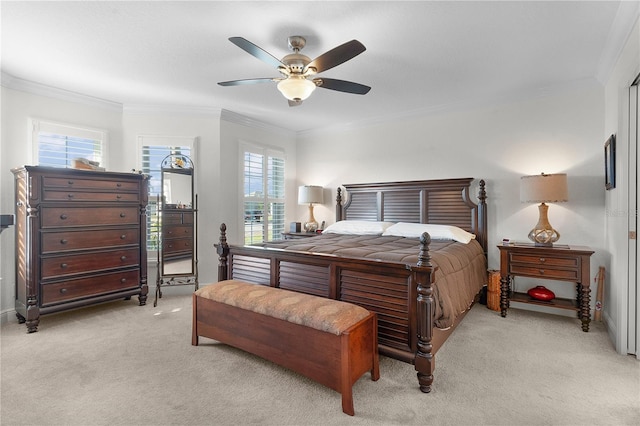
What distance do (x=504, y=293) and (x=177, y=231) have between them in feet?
13.2

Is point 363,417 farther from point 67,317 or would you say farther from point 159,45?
point 67,317

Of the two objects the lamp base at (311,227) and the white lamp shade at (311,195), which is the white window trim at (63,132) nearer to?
the white lamp shade at (311,195)

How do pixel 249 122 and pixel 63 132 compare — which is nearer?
pixel 63 132

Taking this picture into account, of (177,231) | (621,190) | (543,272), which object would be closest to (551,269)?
(543,272)

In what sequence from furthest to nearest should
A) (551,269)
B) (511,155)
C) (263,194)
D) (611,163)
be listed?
(263,194)
(511,155)
(551,269)
(611,163)

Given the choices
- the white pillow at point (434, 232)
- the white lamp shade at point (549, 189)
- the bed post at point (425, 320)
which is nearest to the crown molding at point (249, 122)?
the white pillow at point (434, 232)

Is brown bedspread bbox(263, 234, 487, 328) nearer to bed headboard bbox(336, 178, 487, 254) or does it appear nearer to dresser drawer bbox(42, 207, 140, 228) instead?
bed headboard bbox(336, 178, 487, 254)

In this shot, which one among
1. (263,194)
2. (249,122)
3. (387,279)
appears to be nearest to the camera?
(387,279)

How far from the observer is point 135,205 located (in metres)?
3.88

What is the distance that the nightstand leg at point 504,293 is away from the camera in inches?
138

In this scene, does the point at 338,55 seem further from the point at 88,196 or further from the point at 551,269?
the point at 88,196

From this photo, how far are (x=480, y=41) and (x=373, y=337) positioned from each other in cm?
253

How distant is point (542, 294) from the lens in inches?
133

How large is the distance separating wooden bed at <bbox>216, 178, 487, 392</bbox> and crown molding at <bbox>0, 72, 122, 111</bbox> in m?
2.61
